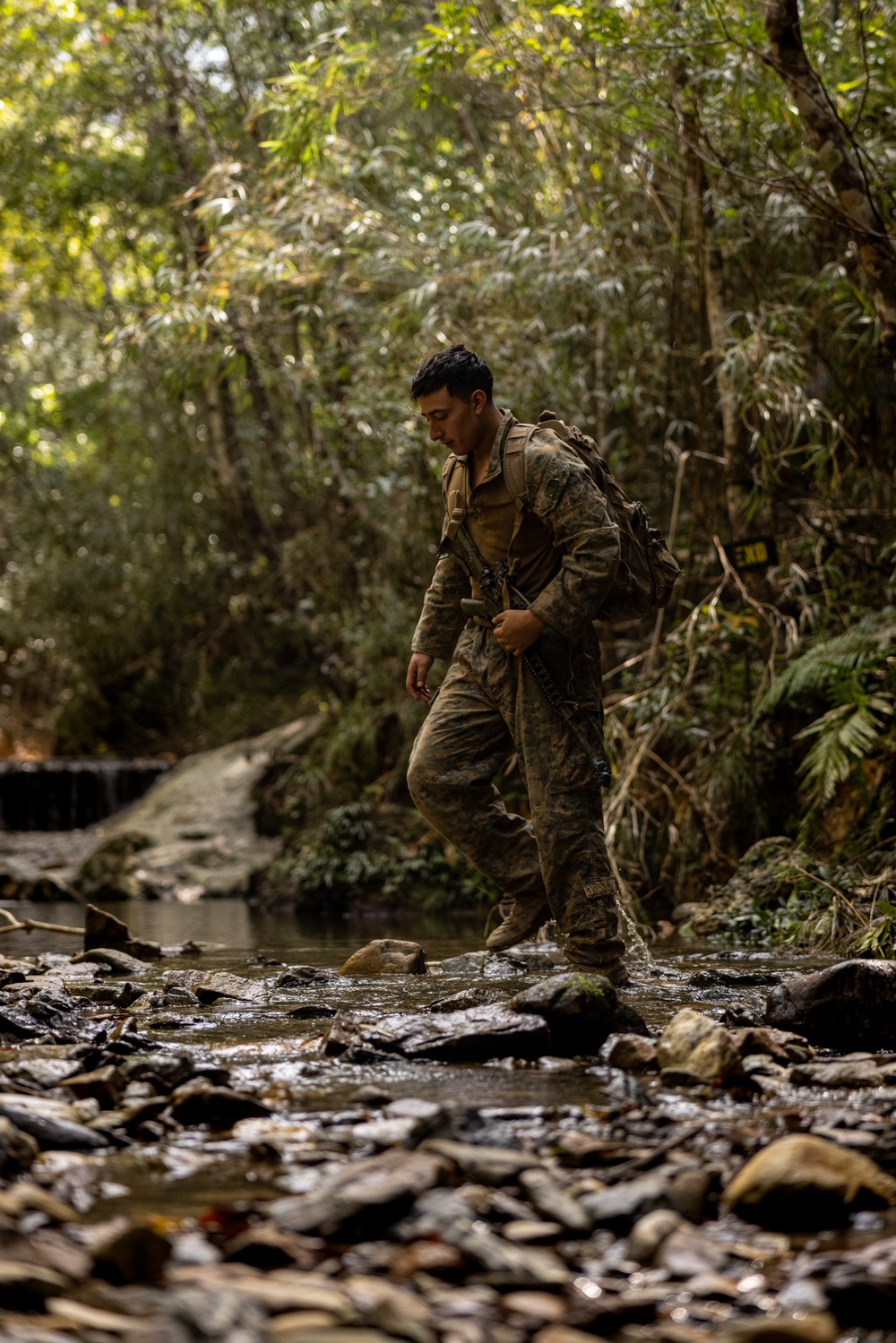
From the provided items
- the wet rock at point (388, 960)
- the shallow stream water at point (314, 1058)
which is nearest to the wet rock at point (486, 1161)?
the shallow stream water at point (314, 1058)

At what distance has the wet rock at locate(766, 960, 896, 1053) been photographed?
3.57m

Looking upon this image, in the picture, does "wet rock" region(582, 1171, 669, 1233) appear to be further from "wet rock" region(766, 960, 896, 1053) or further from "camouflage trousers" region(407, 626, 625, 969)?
"camouflage trousers" region(407, 626, 625, 969)

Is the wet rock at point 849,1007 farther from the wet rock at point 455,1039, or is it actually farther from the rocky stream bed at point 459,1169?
the wet rock at point 455,1039

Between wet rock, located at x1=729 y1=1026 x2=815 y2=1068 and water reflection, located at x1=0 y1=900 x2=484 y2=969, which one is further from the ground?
wet rock, located at x1=729 y1=1026 x2=815 y2=1068

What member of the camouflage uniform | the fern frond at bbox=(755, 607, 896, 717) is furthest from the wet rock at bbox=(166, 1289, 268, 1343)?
the fern frond at bbox=(755, 607, 896, 717)

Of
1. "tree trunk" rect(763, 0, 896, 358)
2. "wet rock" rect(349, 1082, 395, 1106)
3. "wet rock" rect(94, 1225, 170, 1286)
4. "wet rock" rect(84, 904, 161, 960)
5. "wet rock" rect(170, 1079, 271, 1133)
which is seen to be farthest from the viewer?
"wet rock" rect(84, 904, 161, 960)

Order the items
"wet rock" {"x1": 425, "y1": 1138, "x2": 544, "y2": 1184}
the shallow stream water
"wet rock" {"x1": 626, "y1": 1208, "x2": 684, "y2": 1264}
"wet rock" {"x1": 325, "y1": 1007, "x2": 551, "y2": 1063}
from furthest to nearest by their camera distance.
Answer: "wet rock" {"x1": 325, "y1": 1007, "x2": 551, "y2": 1063}
the shallow stream water
"wet rock" {"x1": 425, "y1": 1138, "x2": 544, "y2": 1184}
"wet rock" {"x1": 626, "y1": 1208, "x2": 684, "y2": 1264}

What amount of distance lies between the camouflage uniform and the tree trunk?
7.00ft

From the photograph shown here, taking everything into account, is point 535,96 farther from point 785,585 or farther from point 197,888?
point 197,888

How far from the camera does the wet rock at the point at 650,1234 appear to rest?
2012mm

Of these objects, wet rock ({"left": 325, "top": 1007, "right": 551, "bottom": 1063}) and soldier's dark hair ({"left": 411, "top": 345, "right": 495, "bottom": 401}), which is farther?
soldier's dark hair ({"left": 411, "top": 345, "right": 495, "bottom": 401})

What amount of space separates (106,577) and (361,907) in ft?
25.3

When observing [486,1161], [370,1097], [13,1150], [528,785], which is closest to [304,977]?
[528,785]

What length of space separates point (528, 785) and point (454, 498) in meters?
1.03
